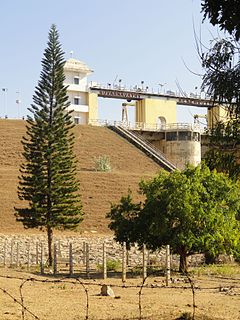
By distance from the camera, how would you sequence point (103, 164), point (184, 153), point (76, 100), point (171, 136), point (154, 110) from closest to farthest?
point (103, 164), point (184, 153), point (171, 136), point (76, 100), point (154, 110)

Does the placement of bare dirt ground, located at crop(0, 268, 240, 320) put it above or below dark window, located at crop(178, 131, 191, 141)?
below

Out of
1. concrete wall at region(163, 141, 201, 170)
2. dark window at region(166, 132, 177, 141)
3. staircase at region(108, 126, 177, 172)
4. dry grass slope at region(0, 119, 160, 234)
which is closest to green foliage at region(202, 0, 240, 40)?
dry grass slope at region(0, 119, 160, 234)

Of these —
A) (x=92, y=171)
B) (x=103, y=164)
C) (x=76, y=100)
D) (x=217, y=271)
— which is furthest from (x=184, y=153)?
(x=217, y=271)

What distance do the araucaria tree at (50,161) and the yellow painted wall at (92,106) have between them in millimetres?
34442

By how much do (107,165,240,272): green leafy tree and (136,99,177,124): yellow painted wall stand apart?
43698mm

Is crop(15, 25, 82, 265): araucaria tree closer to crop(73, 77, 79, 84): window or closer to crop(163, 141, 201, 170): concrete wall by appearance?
crop(163, 141, 201, 170): concrete wall

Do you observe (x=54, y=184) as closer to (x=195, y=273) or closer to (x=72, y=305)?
(x=195, y=273)

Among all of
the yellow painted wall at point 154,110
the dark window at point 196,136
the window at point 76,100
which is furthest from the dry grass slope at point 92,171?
the yellow painted wall at point 154,110

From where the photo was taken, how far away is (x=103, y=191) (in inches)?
1620

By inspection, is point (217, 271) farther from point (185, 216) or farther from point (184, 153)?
point (184, 153)

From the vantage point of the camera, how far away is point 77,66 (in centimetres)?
6725

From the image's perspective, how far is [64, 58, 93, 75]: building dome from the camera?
66.3 m

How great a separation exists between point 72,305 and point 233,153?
5.15 m

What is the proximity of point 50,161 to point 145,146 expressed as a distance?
89.6ft
